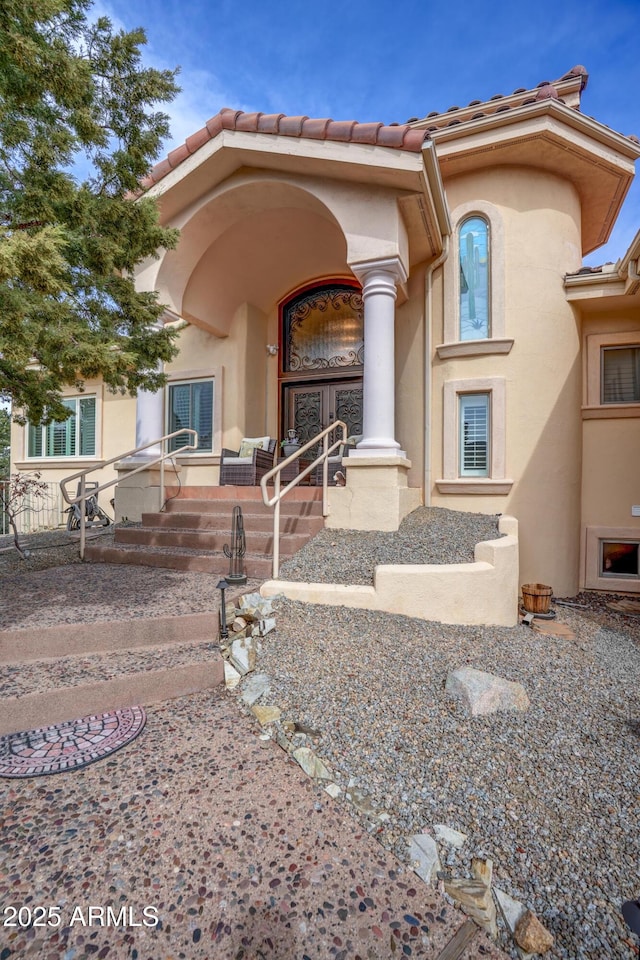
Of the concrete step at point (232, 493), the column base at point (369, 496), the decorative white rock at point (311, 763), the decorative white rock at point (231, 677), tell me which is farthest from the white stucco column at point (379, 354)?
the decorative white rock at point (311, 763)

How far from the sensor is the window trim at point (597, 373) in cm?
691

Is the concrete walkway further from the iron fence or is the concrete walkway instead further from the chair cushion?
the iron fence

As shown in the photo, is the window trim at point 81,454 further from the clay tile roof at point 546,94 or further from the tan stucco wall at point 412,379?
the clay tile roof at point 546,94

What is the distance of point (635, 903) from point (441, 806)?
0.93 meters

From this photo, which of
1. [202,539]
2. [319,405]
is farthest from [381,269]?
[202,539]

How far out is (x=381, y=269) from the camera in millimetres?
5492

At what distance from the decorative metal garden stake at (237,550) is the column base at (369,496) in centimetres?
132

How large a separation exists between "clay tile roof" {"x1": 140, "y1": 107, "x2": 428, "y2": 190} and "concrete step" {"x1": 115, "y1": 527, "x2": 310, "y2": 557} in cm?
380

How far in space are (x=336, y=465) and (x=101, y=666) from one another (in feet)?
14.8

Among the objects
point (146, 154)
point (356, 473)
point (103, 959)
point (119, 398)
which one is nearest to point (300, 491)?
point (356, 473)

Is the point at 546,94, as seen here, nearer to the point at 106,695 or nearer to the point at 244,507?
the point at 244,507

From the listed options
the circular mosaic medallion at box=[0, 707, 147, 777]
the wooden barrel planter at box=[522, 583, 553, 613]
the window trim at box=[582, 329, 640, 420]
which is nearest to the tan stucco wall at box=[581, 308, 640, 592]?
the window trim at box=[582, 329, 640, 420]

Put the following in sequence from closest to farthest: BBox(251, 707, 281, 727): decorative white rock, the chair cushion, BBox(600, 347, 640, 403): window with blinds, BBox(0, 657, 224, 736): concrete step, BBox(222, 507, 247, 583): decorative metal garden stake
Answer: BBox(0, 657, 224, 736): concrete step, BBox(251, 707, 281, 727): decorative white rock, BBox(222, 507, 247, 583): decorative metal garden stake, BBox(600, 347, 640, 403): window with blinds, the chair cushion

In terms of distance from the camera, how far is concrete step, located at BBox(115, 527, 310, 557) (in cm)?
494
